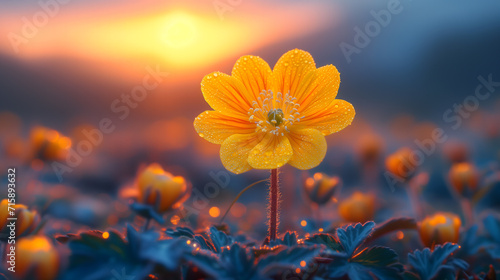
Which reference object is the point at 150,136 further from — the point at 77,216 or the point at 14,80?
the point at 14,80

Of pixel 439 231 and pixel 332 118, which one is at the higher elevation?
pixel 332 118

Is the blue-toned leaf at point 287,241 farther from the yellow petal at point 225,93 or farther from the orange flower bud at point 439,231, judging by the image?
the orange flower bud at point 439,231

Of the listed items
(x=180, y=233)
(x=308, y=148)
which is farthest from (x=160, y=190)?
(x=308, y=148)

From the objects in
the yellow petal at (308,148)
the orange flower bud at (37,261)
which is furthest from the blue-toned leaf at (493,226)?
the orange flower bud at (37,261)

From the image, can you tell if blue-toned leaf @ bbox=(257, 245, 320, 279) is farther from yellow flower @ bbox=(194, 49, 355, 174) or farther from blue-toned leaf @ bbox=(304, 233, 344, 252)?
yellow flower @ bbox=(194, 49, 355, 174)

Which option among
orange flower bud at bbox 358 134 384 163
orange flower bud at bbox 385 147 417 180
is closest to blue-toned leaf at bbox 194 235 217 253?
orange flower bud at bbox 385 147 417 180

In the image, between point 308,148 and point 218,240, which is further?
point 308,148

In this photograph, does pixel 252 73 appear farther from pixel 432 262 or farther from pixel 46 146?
pixel 46 146

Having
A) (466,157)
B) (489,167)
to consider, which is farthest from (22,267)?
(466,157)
